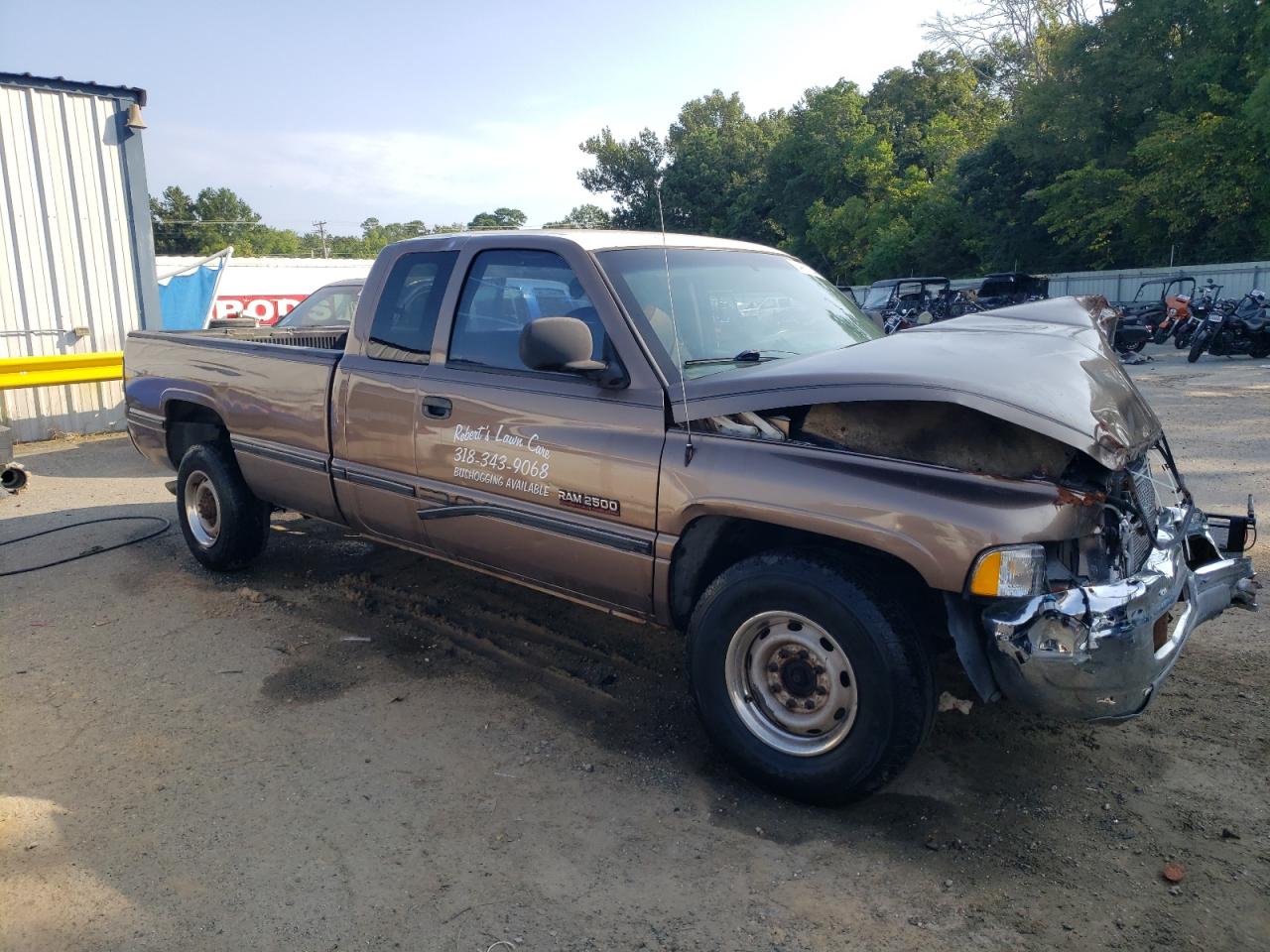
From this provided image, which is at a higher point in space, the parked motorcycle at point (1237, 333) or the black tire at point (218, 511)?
the parked motorcycle at point (1237, 333)

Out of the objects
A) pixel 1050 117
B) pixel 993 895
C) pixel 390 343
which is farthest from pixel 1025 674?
pixel 1050 117

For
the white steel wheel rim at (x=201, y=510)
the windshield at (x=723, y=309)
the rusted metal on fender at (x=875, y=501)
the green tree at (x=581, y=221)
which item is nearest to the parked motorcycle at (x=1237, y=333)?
the green tree at (x=581, y=221)

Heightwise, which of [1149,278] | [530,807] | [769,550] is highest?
[1149,278]

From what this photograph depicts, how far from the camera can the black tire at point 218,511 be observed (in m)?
5.57

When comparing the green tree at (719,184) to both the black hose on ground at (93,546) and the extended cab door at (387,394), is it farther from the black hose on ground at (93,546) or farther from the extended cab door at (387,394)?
the extended cab door at (387,394)

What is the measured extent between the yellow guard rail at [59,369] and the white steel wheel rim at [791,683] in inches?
396

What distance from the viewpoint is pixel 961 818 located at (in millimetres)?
3146

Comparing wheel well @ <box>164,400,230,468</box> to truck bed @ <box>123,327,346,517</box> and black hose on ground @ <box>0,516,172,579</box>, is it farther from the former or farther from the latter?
black hose on ground @ <box>0,516,172,579</box>

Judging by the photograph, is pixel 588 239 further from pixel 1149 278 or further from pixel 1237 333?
pixel 1149 278

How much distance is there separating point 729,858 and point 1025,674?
1.08 meters

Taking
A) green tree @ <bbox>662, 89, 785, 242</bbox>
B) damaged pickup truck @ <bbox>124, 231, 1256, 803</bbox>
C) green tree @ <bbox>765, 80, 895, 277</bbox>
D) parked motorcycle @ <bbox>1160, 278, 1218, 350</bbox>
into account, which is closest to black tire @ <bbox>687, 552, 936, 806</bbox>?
damaged pickup truck @ <bbox>124, 231, 1256, 803</bbox>

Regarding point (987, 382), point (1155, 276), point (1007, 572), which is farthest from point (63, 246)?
point (1155, 276)

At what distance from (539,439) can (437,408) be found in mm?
678

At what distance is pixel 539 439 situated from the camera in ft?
12.5
